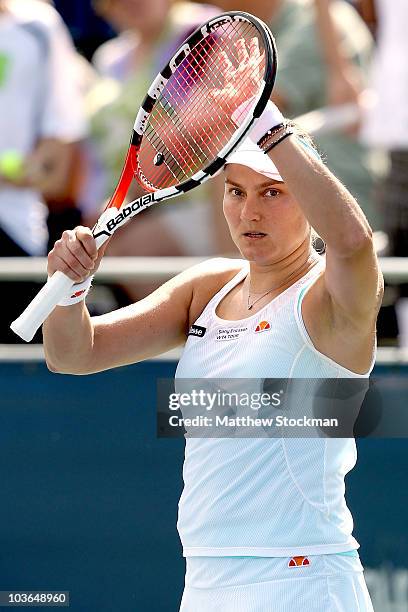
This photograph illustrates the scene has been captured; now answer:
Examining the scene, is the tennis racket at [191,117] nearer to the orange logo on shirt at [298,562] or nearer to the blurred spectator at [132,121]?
the orange logo on shirt at [298,562]

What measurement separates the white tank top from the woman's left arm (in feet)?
0.55

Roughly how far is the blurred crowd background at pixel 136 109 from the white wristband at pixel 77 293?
1610 millimetres

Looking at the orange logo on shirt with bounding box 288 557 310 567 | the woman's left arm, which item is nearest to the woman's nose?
the woman's left arm

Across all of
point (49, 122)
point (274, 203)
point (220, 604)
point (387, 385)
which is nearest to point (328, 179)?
point (274, 203)

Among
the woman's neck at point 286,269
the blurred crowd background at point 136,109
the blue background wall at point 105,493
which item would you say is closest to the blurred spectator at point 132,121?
the blurred crowd background at point 136,109

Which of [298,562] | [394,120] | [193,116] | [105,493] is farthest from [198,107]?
[394,120]

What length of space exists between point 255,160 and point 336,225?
1.00ft

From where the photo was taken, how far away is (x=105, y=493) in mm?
4020

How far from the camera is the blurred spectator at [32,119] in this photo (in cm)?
512

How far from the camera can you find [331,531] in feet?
8.82

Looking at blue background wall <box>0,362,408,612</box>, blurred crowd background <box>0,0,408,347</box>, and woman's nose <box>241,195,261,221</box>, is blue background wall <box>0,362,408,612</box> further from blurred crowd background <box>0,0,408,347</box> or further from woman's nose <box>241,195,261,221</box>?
woman's nose <box>241,195,261,221</box>

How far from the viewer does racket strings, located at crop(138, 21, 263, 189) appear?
9.12 feet

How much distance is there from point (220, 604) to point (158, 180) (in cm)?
101

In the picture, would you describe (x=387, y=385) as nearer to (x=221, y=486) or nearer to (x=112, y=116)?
(x=221, y=486)
